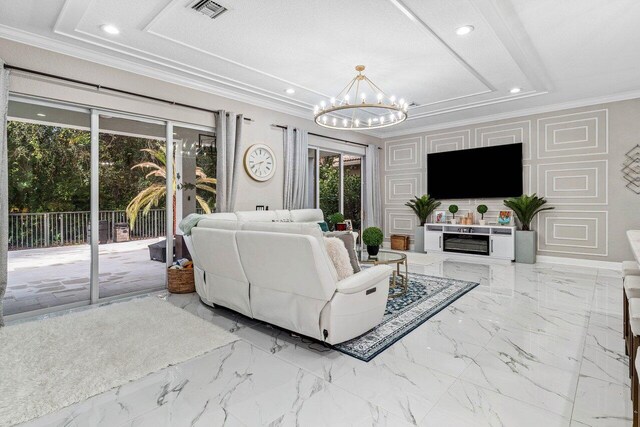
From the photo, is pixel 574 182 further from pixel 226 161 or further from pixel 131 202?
pixel 131 202

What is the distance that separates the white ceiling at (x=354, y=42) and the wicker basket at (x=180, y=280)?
2.45m

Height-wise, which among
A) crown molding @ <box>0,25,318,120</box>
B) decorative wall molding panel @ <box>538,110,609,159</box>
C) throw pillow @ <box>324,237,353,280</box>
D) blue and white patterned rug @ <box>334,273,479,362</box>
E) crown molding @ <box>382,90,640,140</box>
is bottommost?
blue and white patterned rug @ <box>334,273,479,362</box>

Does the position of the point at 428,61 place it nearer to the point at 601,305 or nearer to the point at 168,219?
the point at 601,305

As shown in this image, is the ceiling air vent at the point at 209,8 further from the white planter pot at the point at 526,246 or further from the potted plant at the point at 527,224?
the white planter pot at the point at 526,246

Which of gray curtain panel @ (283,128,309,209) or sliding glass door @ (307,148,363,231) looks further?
sliding glass door @ (307,148,363,231)

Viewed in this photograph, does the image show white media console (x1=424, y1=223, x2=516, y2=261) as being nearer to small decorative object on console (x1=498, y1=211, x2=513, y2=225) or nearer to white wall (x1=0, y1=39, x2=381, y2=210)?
small decorative object on console (x1=498, y1=211, x2=513, y2=225)

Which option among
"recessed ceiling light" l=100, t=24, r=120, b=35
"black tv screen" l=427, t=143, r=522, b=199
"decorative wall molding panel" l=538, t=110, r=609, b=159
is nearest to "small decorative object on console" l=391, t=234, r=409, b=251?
"black tv screen" l=427, t=143, r=522, b=199

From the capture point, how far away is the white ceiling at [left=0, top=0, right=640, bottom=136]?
9.29ft

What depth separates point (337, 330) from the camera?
2.38m

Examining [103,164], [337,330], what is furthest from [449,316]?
[103,164]

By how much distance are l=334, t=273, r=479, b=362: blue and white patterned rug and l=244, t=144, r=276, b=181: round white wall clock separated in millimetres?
2679

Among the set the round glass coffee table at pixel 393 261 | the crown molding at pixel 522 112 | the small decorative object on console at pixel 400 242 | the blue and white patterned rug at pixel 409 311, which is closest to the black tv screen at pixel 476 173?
the crown molding at pixel 522 112

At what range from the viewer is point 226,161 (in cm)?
471

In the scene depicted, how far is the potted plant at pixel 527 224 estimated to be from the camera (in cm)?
575
